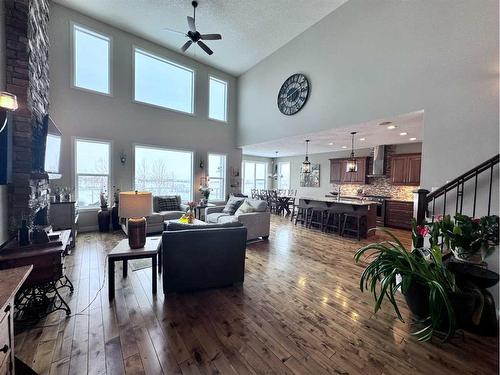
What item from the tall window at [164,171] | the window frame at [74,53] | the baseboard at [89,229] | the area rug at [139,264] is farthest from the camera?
the tall window at [164,171]

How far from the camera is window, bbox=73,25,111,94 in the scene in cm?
543

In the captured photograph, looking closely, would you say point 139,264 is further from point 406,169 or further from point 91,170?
point 406,169

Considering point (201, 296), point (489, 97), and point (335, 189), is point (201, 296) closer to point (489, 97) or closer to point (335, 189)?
point (489, 97)

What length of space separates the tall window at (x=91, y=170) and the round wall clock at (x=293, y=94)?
5.04 meters

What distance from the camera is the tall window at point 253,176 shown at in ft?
37.8

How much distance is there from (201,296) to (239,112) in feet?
23.2

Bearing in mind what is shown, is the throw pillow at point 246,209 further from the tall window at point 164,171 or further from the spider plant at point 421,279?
the spider plant at point 421,279

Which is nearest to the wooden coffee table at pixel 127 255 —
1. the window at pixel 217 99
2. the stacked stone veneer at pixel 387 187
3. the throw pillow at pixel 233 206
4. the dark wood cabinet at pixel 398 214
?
the throw pillow at pixel 233 206

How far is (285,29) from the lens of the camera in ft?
18.7

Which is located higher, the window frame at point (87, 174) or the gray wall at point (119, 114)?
the gray wall at point (119, 114)

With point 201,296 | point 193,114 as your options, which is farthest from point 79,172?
point 201,296

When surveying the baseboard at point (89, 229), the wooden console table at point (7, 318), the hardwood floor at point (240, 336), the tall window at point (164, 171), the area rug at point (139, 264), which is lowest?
the hardwood floor at point (240, 336)

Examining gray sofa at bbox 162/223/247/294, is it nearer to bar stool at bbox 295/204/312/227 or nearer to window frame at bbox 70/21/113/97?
bar stool at bbox 295/204/312/227

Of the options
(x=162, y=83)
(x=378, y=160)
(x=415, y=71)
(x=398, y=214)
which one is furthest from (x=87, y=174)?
(x=398, y=214)
